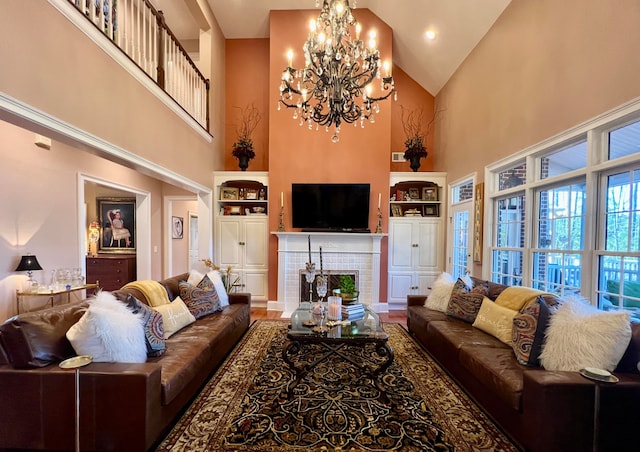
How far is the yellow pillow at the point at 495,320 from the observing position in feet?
8.56

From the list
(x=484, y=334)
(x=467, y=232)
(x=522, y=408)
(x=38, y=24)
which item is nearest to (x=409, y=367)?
(x=484, y=334)

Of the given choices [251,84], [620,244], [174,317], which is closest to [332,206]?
[251,84]

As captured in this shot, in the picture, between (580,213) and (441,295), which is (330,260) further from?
(580,213)

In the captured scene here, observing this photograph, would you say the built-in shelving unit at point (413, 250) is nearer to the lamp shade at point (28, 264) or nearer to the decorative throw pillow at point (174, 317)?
the decorative throw pillow at point (174, 317)

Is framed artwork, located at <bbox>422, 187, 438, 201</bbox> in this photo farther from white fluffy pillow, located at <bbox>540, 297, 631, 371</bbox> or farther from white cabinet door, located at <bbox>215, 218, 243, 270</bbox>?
white fluffy pillow, located at <bbox>540, 297, 631, 371</bbox>

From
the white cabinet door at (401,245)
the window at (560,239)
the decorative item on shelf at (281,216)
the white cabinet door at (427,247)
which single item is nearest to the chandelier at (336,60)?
the window at (560,239)

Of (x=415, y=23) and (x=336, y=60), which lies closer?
(x=336, y=60)

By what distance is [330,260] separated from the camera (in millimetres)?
5402

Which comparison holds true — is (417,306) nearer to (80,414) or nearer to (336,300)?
(336,300)

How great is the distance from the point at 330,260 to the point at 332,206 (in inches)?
39.0

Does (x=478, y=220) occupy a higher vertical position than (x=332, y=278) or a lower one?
higher

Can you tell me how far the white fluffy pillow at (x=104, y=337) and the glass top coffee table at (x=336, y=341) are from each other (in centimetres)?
116

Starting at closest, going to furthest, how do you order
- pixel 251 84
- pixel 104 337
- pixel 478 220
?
pixel 104 337
pixel 478 220
pixel 251 84

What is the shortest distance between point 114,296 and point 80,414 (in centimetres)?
77
